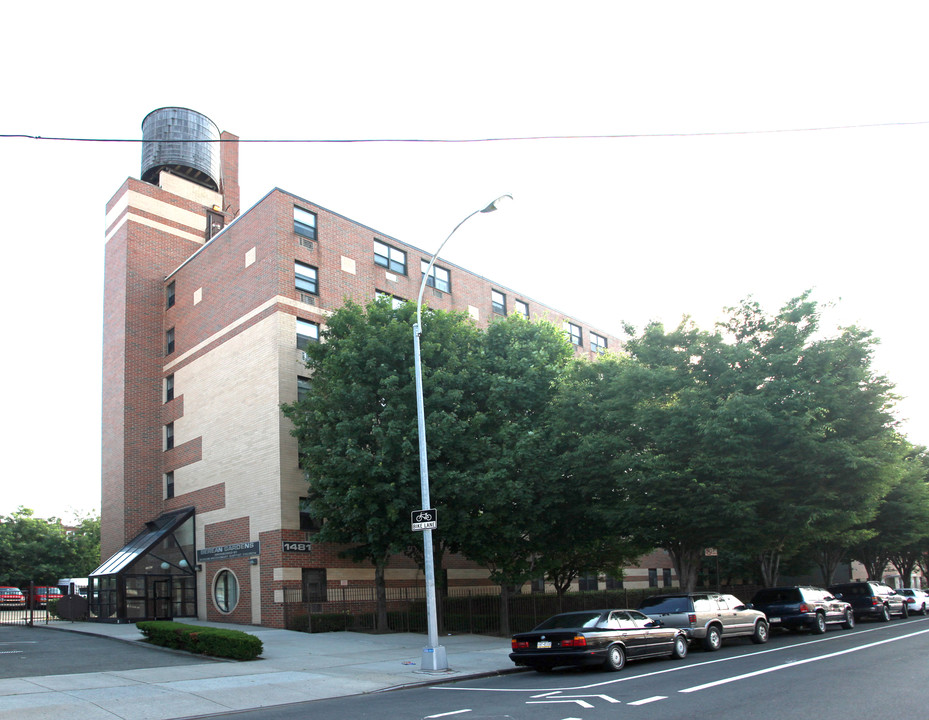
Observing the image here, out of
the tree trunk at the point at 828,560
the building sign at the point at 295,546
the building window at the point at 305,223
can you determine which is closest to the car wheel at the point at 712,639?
the building sign at the point at 295,546

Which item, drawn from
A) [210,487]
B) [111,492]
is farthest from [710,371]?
[111,492]

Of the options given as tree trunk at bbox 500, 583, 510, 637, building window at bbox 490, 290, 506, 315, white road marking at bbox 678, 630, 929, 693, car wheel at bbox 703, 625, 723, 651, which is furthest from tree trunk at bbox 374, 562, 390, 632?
building window at bbox 490, 290, 506, 315

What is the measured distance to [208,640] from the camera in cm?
1844

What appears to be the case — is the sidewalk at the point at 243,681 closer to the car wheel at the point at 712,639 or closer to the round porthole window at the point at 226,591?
the car wheel at the point at 712,639

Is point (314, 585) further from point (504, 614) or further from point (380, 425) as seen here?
point (380, 425)

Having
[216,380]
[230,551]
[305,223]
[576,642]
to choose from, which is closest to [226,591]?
[230,551]

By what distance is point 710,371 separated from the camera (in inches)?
925

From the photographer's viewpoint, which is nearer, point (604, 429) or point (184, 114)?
point (604, 429)

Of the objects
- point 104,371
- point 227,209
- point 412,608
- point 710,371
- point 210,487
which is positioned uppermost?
point 227,209

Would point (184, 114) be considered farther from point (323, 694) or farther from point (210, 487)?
point (323, 694)

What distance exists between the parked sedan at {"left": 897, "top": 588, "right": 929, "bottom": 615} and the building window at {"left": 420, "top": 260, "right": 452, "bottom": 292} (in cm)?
2508

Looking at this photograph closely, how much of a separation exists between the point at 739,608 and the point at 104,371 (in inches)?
1133

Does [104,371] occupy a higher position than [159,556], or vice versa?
[104,371]

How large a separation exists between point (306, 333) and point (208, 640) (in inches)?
539
